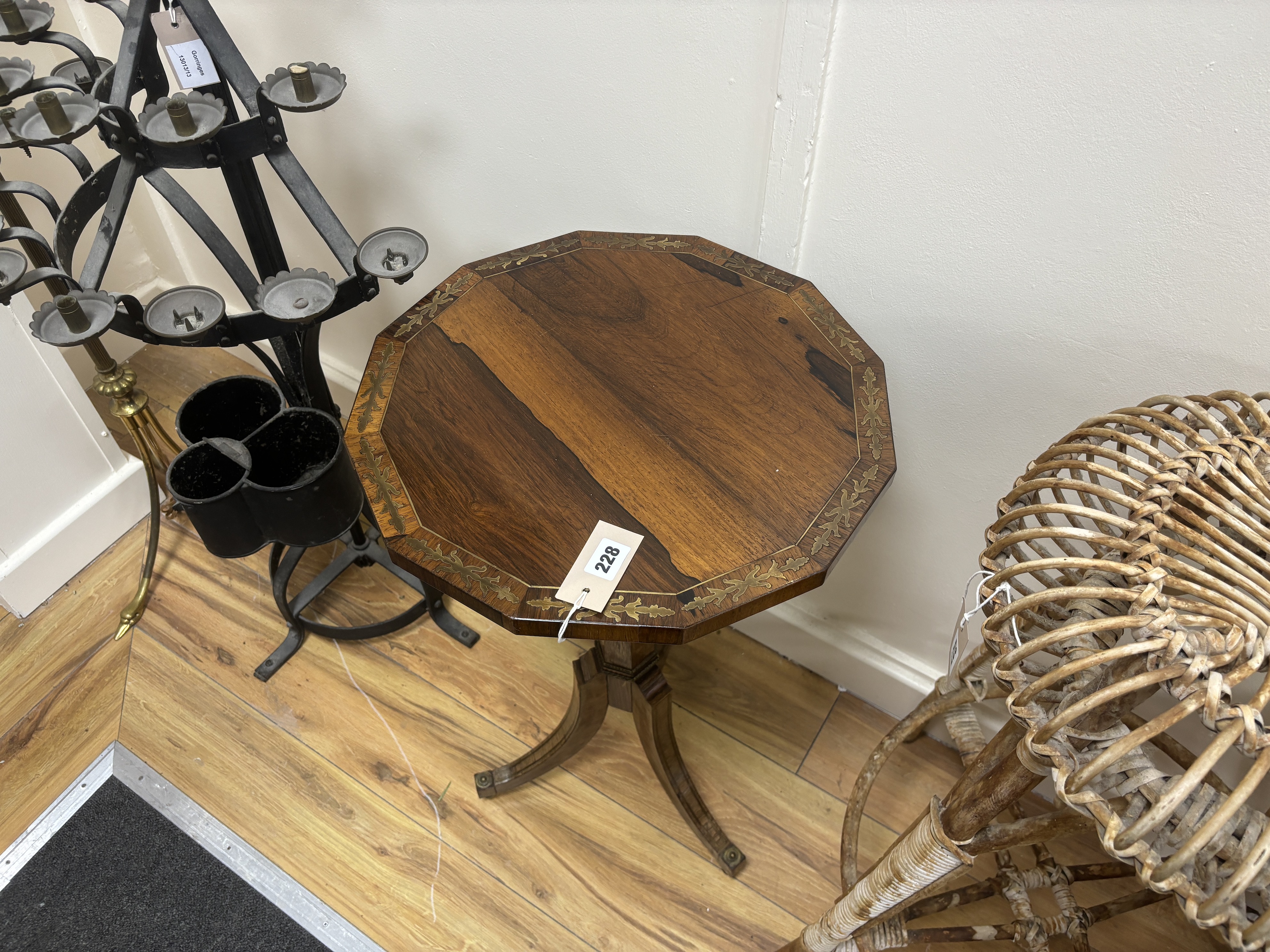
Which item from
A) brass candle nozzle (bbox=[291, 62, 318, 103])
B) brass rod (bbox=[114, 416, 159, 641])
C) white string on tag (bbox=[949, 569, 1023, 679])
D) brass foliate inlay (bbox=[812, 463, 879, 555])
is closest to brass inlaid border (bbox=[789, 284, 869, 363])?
brass foliate inlay (bbox=[812, 463, 879, 555])

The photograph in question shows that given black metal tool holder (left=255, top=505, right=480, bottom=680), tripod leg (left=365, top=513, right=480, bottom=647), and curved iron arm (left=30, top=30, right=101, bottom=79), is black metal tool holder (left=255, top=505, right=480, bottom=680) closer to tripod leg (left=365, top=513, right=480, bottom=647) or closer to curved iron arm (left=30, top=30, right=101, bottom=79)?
tripod leg (left=365, top=513, right=480, bottom=647)

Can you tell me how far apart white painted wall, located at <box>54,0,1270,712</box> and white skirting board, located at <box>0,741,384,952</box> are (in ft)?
2.91

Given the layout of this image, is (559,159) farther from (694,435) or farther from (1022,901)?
(1022,901)

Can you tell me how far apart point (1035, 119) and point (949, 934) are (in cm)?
103

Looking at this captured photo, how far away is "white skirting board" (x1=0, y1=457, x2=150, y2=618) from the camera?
1604 millimetres

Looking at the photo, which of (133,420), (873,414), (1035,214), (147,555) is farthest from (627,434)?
(147,555)

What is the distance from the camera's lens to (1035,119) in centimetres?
89

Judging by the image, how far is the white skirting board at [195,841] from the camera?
1.31 m

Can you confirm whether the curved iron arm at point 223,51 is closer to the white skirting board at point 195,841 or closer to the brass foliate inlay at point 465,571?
the brass foliate inlay at point 465,571

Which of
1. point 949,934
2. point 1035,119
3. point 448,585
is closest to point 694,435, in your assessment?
point 448,585

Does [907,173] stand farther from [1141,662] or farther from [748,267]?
[1141,662]

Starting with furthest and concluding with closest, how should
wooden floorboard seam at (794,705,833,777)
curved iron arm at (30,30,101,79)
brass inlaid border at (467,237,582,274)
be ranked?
wooden floorboard seam at (794,705,833,777)
brass inlaid border at (467,237,582,274)
curved iron arm at (30,30,101,79)

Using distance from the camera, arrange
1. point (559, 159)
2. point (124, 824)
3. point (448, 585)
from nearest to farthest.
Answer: point (448, 585) → point (559, 159) → point (124, 824)

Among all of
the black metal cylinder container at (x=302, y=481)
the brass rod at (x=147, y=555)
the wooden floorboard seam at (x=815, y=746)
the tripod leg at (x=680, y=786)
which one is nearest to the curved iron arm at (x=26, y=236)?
the black metal cylinder container at (x=302, y=481)
